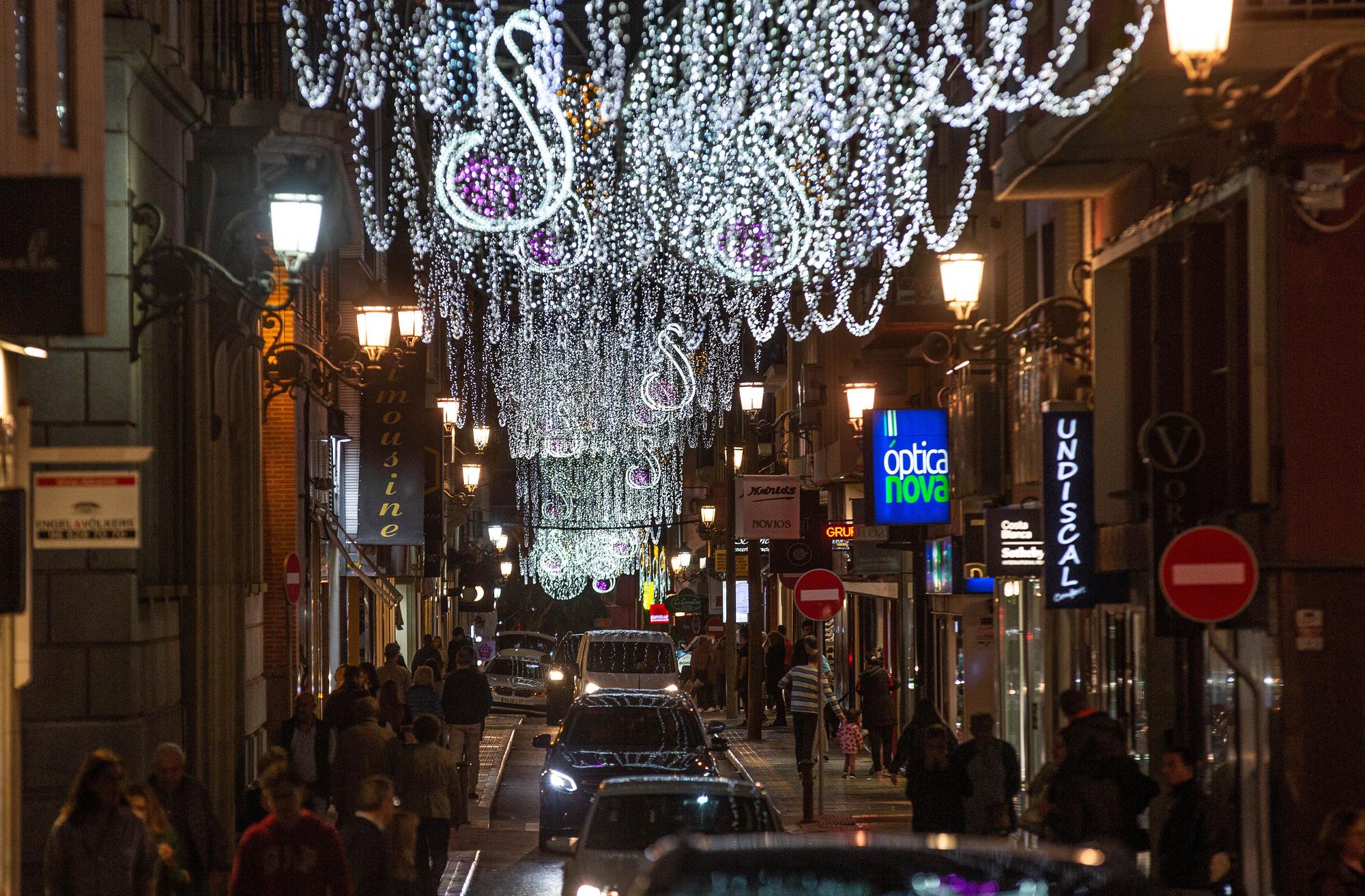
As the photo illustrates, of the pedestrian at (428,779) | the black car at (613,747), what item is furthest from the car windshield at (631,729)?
the pedestrian at (428,779)

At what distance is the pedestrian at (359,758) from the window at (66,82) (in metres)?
5.78

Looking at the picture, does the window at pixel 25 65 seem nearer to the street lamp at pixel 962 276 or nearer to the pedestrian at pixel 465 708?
the street lamp at pixel 962 276

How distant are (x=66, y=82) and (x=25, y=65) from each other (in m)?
0.52

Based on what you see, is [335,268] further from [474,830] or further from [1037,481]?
[1037,481]

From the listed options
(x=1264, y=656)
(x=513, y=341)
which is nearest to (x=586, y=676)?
(x=1264, y=656)

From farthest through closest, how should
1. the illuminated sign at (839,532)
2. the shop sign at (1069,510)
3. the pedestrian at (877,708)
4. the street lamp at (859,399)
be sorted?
the illuminated sign at (839,532) < the street lamp at (859,399) < the pedestrian at (877,708) < the shop sign at (1069,510)

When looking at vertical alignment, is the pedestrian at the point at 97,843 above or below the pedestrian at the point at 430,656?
above

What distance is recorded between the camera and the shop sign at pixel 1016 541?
64.4 feet

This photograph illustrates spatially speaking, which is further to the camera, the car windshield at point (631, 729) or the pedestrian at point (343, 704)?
the pedestrian at point (343, 704)

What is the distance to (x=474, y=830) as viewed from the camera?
71.3ft

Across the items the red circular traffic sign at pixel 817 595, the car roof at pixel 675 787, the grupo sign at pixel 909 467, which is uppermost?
the grupo sign at pixel 909 467

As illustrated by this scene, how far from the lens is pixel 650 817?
1230 cm

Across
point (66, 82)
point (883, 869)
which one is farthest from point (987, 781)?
point (883, 869)

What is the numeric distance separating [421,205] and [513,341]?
1955 centimetres
